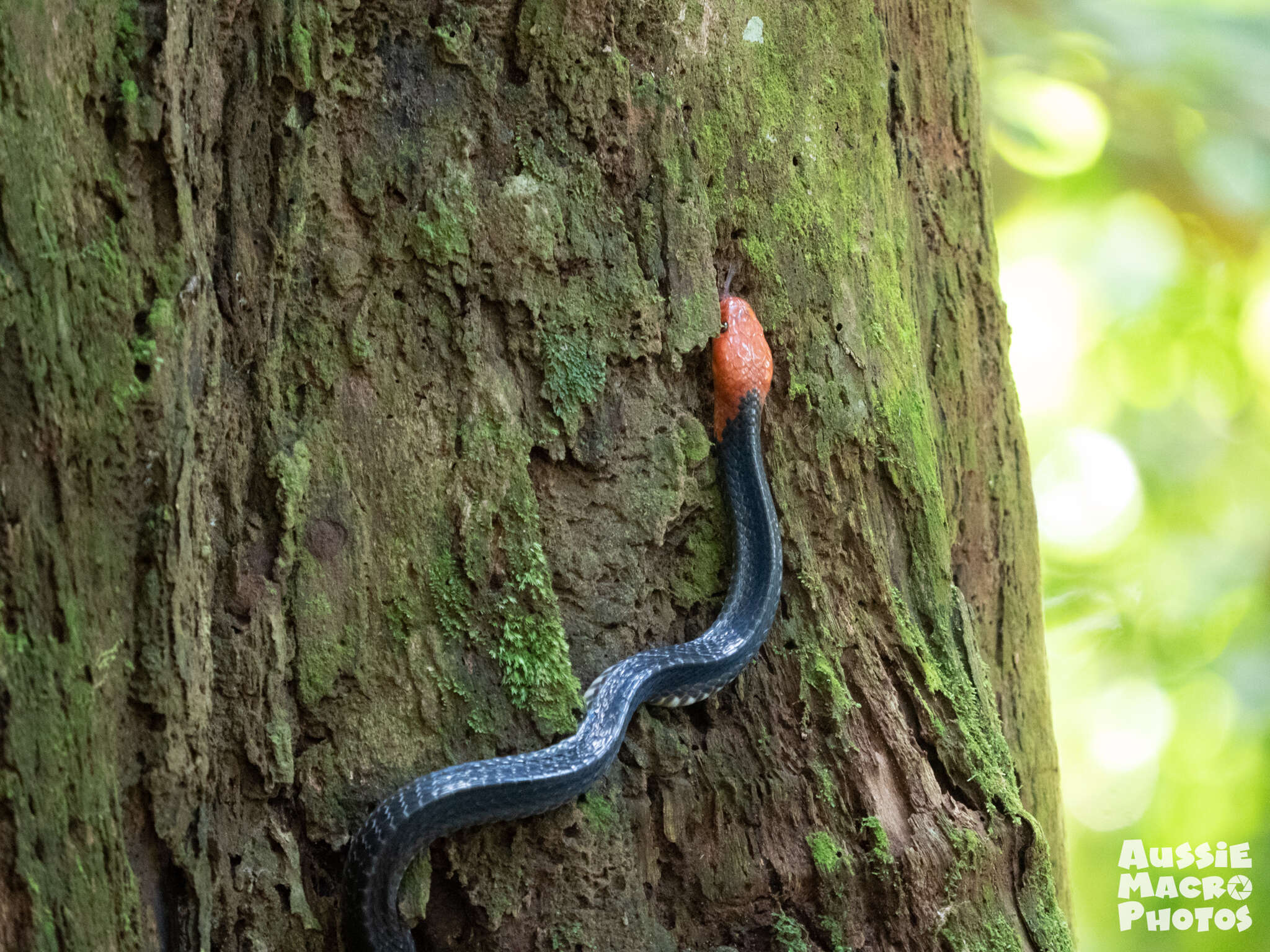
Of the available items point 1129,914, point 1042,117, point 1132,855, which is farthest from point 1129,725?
point 1042,117

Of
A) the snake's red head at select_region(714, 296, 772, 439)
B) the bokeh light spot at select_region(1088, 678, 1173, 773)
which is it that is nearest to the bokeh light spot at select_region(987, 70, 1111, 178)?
the snake's red head at select_region(714, 296, 772, 439)

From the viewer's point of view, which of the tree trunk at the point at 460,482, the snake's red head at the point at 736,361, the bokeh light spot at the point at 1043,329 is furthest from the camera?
the bokeh light spot at the point at 1043,329

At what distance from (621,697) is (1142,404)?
18.3 ft

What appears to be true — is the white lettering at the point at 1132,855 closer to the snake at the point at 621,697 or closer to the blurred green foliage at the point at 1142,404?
the blurred green foliage at the point at 1142,404

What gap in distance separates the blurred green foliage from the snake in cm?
348

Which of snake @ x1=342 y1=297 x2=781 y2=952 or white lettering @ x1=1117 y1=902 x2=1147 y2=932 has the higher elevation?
snake @ x1=342 y1=297 x2=781 y2=952

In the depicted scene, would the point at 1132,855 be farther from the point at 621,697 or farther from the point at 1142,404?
the point at 621,697

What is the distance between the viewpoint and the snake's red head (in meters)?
3.00

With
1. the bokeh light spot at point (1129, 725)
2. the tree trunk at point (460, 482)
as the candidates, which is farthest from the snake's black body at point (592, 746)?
the bokeh light spot at point (1129, 725)

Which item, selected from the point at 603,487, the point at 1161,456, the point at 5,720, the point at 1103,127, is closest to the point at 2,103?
the point at 5,720

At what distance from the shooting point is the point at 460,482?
2.65 metres

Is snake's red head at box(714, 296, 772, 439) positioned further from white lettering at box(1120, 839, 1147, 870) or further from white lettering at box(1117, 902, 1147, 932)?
white lettering at box(1120, 839, 1147, 870)

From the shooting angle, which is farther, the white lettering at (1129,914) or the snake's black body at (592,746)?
the white lettering at (1129,914)

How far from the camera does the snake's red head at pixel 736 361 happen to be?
9.86 ft
